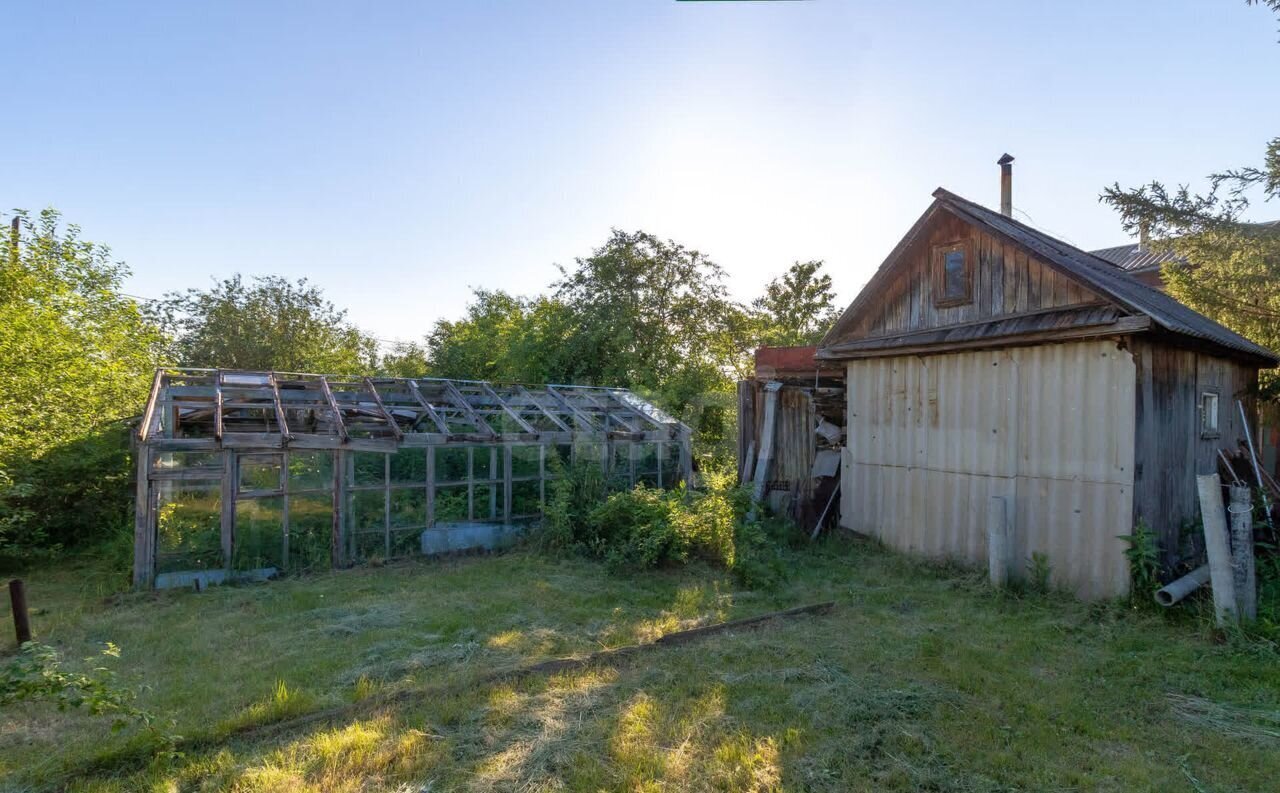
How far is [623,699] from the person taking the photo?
5301 mm

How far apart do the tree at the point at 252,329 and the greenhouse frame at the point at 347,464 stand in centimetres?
1177

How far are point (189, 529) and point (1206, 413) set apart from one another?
48.8ft

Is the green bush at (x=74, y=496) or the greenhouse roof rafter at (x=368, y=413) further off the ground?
the greenhouse roof rafter at (x=368, y=413)

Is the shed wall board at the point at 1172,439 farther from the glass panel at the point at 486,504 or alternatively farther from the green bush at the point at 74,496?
the green bush at the point at 74,496

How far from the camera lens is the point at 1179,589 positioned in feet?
22.0

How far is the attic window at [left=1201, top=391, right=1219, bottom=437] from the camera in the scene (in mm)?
8641

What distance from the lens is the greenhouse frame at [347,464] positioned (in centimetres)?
903

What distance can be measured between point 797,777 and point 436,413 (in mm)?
9230

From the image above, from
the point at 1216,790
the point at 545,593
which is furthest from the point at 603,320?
the point at 1216,790

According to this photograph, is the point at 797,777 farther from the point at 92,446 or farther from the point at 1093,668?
the point at 92,446

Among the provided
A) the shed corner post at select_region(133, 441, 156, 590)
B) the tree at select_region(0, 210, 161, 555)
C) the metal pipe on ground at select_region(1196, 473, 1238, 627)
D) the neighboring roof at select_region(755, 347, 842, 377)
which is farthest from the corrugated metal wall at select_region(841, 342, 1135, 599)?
the tree at select_region(0, 210, 161, 555)

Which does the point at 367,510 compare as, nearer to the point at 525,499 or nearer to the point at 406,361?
the point at 525,499

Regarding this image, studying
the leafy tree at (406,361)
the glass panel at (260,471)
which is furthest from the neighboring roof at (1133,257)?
the leafy tree at (406,361)

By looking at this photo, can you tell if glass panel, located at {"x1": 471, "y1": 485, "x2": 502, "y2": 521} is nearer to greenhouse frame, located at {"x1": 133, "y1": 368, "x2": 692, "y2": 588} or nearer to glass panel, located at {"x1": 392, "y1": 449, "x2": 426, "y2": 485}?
greenhouse frame, located at {"x1": 133, "y1": 368, "x2": 692, "y2": 588}
